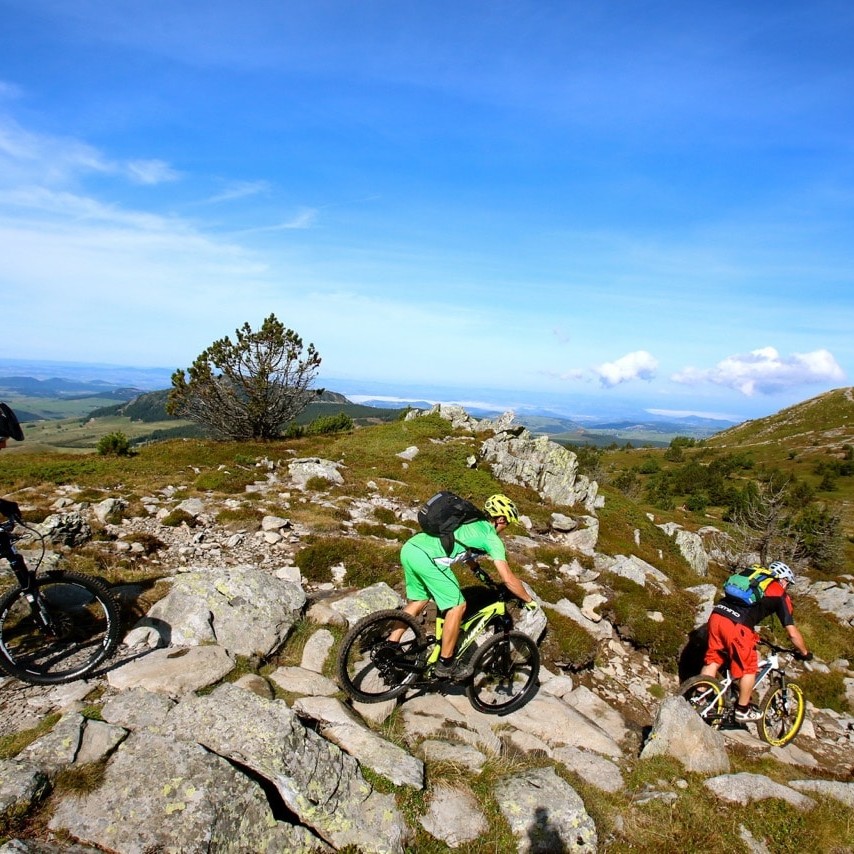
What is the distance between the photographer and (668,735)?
27.0ft

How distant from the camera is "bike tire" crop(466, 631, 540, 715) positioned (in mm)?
8430

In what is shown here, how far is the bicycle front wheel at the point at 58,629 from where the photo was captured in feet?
22.7

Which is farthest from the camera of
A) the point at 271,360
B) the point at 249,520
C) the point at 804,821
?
the point at 271,360

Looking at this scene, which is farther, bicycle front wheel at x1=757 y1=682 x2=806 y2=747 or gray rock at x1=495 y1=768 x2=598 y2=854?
bicycle front wheel at x1=757 y1=682 x2=806 y2=747

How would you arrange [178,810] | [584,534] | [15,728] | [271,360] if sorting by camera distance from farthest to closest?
[271,360] < [584,534] < [15,728] < [178,810]

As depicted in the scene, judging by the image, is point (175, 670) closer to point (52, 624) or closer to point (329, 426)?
point (52, 624)

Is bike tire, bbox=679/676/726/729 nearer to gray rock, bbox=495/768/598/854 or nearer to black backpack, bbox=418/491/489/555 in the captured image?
gray rock, bbox=495/768/598/854

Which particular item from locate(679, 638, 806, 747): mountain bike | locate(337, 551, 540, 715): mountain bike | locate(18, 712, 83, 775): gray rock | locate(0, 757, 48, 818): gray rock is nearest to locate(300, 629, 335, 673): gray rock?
locate(337, 551, 540, 715): mountain bike

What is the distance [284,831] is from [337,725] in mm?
1664

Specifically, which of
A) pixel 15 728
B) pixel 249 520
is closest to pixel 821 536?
pixel 249 520

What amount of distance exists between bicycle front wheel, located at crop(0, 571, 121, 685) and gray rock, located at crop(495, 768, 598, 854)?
19.7ft

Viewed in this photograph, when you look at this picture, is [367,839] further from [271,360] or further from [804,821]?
[271,360]

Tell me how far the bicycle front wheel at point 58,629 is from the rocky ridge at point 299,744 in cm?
32

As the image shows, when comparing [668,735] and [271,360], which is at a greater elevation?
[271,360]
